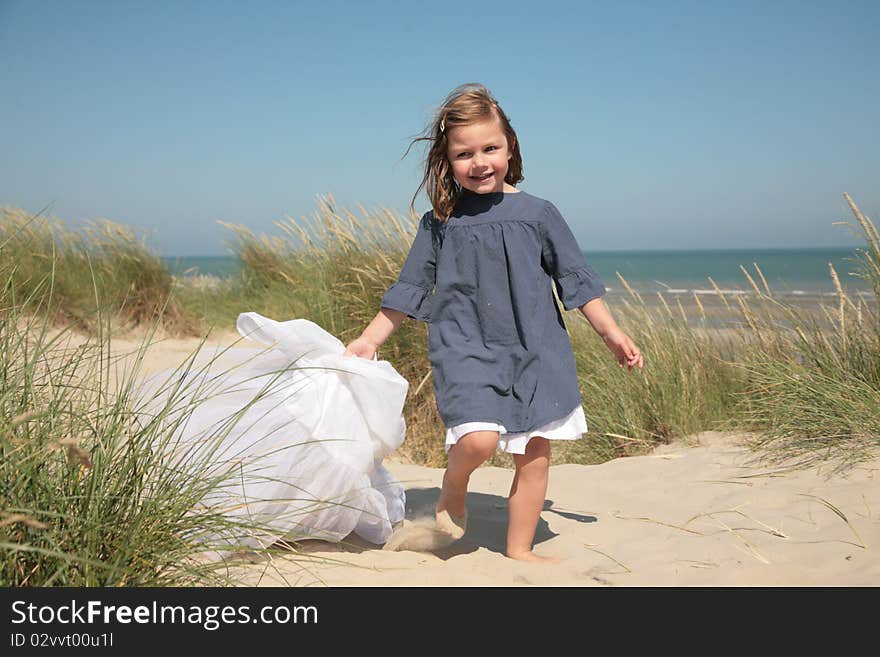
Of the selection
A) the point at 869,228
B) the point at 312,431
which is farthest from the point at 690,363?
the point at 312,431

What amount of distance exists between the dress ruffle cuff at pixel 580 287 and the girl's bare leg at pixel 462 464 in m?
0.57

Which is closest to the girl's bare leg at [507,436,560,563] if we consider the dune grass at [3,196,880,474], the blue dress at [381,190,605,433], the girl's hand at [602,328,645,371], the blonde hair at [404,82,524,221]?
the blue dress at [381,190,605,433]

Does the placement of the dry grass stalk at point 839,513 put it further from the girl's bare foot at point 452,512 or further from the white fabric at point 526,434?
the girl's bare foot at point 452,512

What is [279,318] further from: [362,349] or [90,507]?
[90,507]

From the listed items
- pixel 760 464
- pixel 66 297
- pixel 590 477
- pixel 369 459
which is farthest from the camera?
pixel 66 297

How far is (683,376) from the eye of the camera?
4.43 metres

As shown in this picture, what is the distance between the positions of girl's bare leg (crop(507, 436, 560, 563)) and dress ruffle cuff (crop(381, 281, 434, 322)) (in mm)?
608

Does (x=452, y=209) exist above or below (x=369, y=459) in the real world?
above

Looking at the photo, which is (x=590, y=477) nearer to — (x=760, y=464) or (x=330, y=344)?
(x=760, y=464)

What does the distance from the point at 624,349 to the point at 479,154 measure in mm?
831

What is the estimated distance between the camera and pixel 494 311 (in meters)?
2.65

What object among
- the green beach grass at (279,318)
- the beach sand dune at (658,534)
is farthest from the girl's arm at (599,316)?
the green beach grass at (279,318)

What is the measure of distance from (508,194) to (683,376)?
83.6 inches

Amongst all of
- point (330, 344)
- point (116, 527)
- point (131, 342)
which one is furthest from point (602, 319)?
point (131, 342)
